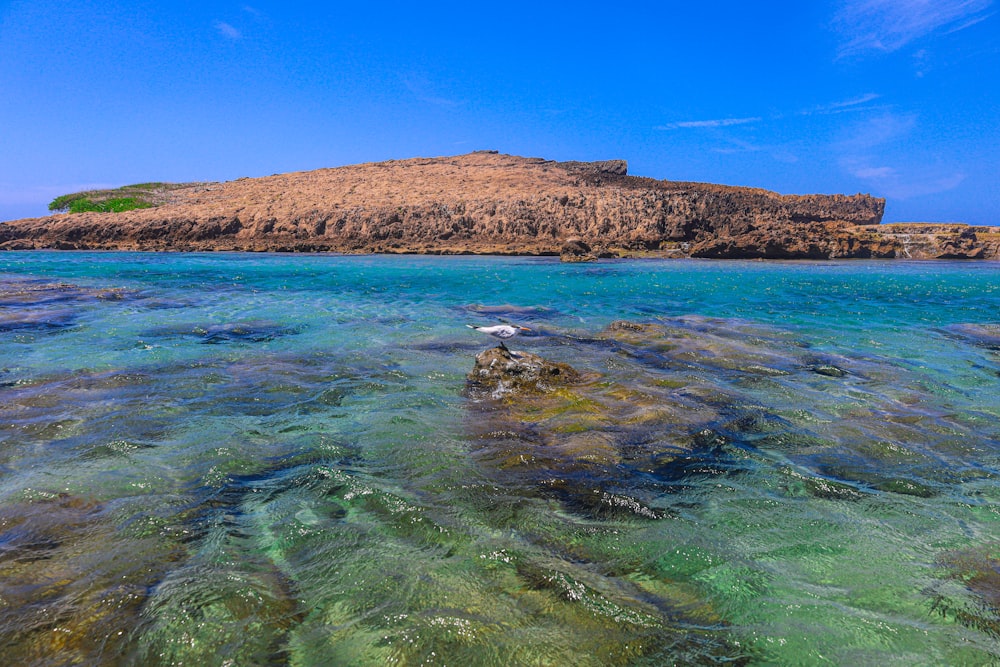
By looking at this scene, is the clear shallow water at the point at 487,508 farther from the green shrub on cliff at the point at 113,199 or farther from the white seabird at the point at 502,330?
the green shrub on cliff at the point at 113,199

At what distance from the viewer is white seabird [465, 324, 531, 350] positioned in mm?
10570

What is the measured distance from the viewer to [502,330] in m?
11.0

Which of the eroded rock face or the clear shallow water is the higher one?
the eroded rock face

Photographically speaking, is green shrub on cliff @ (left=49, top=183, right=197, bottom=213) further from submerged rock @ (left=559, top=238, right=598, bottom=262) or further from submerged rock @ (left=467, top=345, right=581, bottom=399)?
submerged rock @ (left=467, top=345, right=581, bottom=399)

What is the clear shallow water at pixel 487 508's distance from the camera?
2.48 meters

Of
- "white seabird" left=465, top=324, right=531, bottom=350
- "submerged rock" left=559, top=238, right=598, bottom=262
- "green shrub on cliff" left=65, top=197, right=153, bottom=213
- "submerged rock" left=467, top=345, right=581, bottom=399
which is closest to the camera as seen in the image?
"submerged rock" left=467, top=345, right=581, bottom=399

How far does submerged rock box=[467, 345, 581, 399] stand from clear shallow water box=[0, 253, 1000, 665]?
304 mm

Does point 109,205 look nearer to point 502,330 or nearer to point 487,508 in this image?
point 502,330

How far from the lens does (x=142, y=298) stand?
15555 millimetres

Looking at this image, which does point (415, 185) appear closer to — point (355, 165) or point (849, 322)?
point (355, 165)

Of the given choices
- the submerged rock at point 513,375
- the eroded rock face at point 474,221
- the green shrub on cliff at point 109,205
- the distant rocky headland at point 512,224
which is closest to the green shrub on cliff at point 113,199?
the green shrub on cliff at point 109,205

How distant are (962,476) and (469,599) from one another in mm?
4272

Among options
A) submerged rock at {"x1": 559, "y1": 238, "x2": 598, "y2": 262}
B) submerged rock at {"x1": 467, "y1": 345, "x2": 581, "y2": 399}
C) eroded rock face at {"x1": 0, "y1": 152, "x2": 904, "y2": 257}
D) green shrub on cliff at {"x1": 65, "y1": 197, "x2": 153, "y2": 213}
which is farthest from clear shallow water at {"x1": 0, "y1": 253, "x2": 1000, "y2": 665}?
green shrub on cliff at {"x1": 65, "y1": 197, "x2": 153, "y2": 213}

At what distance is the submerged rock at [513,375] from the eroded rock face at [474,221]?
106ft
